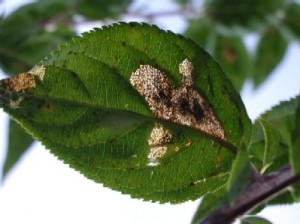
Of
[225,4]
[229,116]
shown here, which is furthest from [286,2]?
[229,116]

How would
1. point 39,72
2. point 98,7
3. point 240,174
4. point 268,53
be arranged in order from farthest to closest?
point 268,53 < point 98,7 < point 39,72 < point 240,174

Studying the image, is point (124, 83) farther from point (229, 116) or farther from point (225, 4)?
point (225, 4)

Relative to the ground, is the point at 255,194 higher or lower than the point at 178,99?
lower

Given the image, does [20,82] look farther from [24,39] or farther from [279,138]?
[24,39]

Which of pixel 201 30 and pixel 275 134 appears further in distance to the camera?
pixel 201 30

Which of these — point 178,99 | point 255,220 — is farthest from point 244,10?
point 255,220

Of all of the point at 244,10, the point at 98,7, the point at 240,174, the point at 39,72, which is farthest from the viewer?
the point at 244,10

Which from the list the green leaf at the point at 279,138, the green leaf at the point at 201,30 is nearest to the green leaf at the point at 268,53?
the green leaf at the point at 201,30
